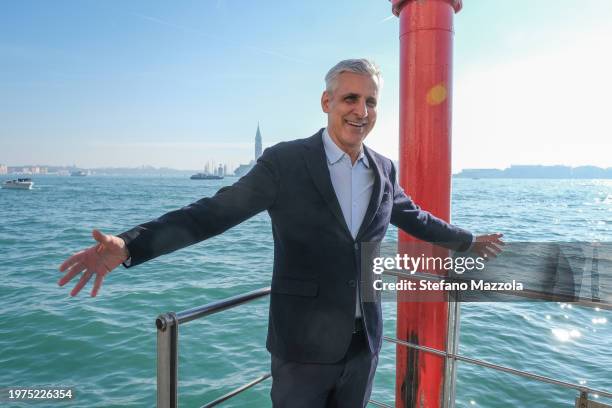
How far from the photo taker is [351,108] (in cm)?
184

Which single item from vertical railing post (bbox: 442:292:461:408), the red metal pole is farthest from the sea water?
vertical railing post (bbox: 442:292:461:408)

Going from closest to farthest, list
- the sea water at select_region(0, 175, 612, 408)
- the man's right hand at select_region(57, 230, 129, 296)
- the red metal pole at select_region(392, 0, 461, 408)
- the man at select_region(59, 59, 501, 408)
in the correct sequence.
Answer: the man's right hand at select_region(57, 230, 129, 296) → the man at select_region(59, 59, 501, 408) → the red metal pole at select_region(392, 0, 461, 408) → the sea water at select_region(0, 175, 612, 408)

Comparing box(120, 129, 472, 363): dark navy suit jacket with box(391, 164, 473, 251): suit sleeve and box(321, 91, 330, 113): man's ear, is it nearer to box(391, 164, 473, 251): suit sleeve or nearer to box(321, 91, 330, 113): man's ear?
box(321, 91, 330, 113): man's ear

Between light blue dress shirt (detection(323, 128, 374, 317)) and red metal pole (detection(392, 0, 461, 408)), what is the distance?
1.09 m

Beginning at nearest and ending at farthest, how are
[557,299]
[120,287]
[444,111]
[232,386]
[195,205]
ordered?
[195,205] → [557,299] → [444,111] → [232,386] → [120,287]

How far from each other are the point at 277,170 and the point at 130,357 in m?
7.04

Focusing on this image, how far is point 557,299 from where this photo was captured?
6.79 ft

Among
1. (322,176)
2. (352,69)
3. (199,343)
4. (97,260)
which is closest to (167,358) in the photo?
(97,260)

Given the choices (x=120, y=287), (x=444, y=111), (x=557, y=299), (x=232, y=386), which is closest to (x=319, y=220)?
(x=557, y=299)

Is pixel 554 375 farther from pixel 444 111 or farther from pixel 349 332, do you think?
pixel 349 332

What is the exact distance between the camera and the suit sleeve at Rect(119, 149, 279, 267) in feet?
4.92

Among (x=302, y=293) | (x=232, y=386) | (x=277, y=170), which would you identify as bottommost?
(x=232, y=386)

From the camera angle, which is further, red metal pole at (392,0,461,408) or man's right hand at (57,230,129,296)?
red metal pole at (392,0,461,408)

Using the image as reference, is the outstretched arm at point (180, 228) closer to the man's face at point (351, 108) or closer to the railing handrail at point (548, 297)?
the man's face at point (351, 108)
